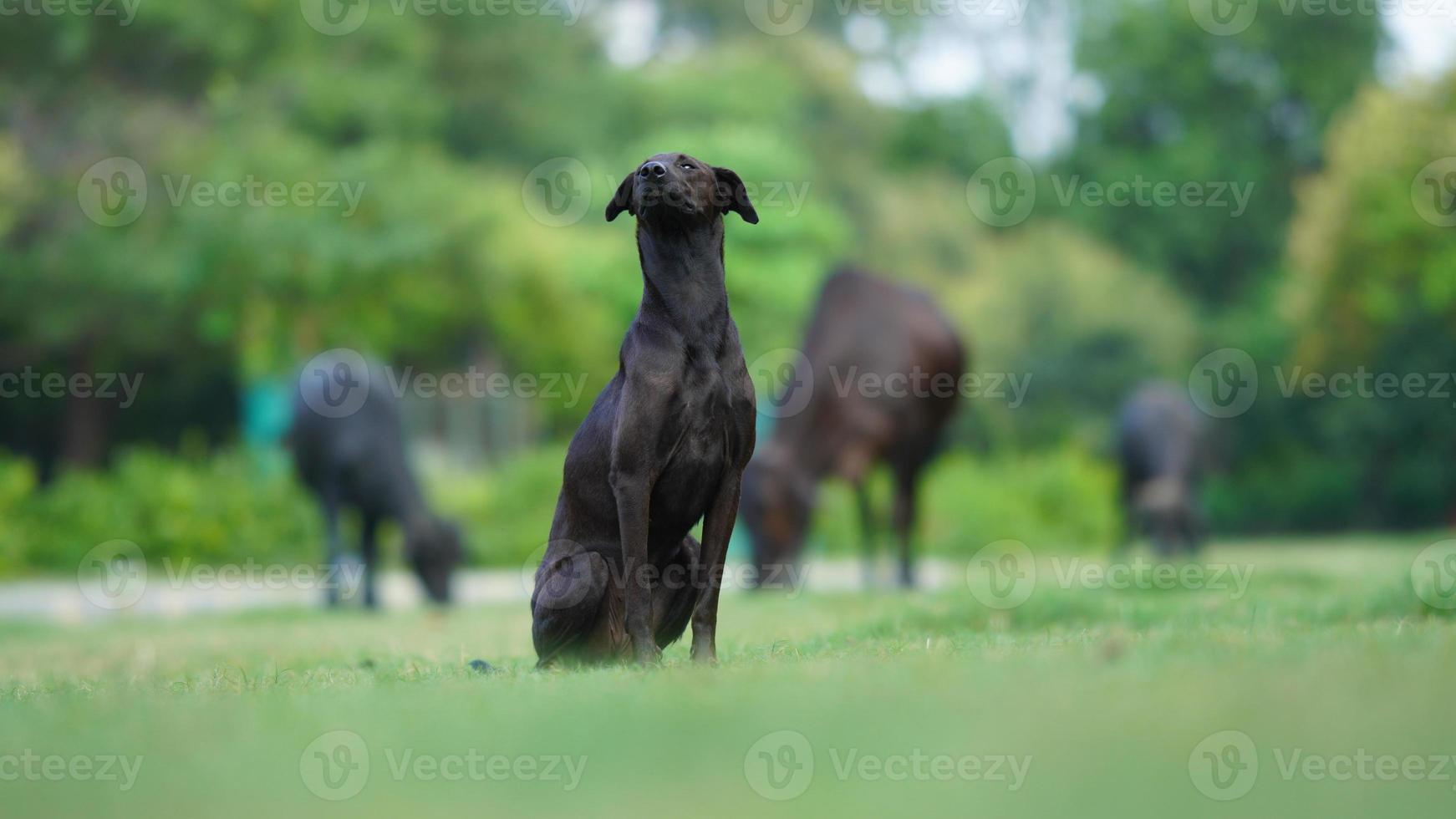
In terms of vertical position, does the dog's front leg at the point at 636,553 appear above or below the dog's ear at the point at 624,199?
below

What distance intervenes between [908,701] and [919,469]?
10844 mm

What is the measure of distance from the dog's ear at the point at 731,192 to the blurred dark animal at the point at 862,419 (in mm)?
8408

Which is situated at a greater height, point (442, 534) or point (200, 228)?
point (200, 228)

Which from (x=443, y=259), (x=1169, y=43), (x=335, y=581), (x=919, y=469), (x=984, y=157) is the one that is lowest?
(x=335, y=581)

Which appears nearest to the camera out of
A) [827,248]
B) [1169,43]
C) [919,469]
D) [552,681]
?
[552,681]

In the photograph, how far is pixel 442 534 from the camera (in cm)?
1536

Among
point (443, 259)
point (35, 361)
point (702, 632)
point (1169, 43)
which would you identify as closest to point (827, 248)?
point (443, 259)

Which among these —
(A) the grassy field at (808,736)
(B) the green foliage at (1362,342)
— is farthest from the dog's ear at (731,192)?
(B) the green foliage at (1362,342)

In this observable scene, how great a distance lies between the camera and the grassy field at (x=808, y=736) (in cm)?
332

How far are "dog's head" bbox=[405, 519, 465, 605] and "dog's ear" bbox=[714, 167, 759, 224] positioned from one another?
398 inches

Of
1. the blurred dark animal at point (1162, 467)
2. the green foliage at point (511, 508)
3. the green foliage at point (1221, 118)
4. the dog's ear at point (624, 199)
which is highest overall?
the green foliage at point (1221, 118)

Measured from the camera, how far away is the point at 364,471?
50.1ft

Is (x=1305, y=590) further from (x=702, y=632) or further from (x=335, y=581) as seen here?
(x=335, y=581)

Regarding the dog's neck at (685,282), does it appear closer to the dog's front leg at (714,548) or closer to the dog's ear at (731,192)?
the dog's ear at (731,192)
